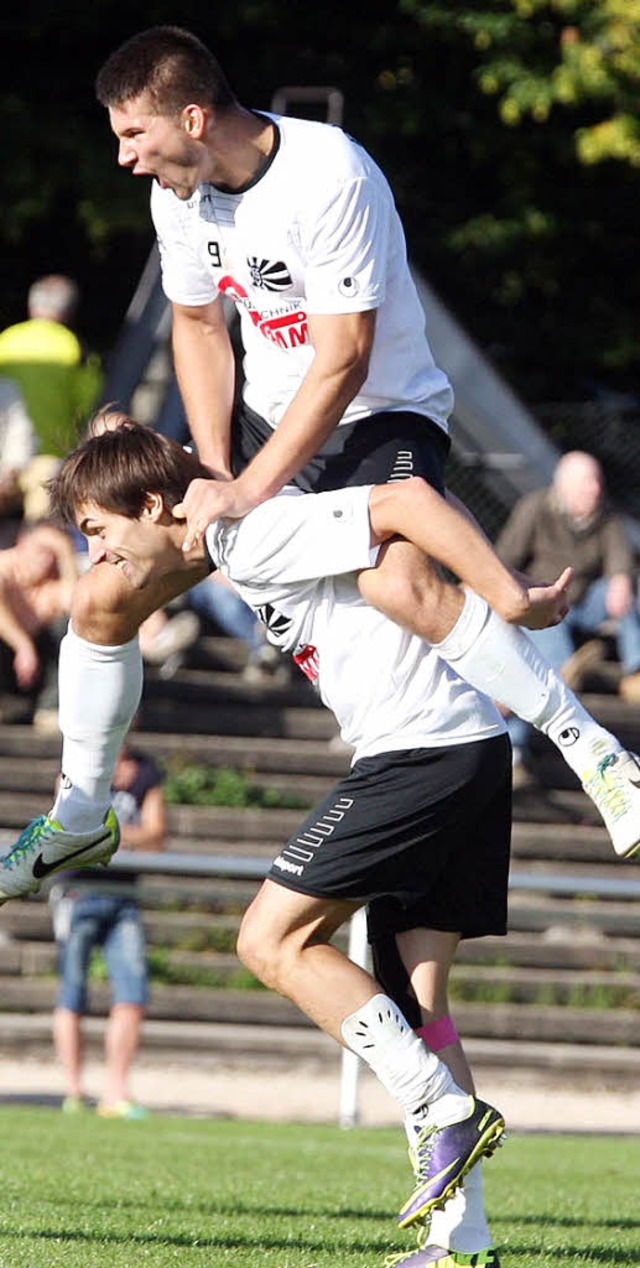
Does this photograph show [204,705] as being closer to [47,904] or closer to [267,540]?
[47,904]

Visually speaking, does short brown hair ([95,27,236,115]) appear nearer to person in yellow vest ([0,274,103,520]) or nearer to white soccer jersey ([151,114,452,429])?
white soccer jersey ([151,114,452,429])

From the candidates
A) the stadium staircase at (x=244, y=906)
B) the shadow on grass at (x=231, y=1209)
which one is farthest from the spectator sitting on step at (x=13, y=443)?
the shadow on grass at (x=231, y=1209)

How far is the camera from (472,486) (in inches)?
695

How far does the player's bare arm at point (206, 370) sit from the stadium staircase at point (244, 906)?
6.41 metres

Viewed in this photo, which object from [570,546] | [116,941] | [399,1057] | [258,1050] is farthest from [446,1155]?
[570,546]

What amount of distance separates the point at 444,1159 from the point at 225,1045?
8628 millimetres

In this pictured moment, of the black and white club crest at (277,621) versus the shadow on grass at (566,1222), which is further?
the shadow on grass at (566,1222)

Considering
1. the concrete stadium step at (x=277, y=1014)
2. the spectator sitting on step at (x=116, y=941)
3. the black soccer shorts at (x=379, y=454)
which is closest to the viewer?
the black soccer shorts at (x=379, y=454)

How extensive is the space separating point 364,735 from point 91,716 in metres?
0.91

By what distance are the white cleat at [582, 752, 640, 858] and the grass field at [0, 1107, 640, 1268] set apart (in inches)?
44.3

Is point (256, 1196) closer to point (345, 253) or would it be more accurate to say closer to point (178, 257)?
point (178, 257)

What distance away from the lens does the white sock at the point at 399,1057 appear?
515 cm

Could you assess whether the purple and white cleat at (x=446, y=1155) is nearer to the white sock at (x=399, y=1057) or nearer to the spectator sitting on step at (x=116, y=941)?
the white sock at (x=399, y=1057)

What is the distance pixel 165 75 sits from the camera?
5434mm
